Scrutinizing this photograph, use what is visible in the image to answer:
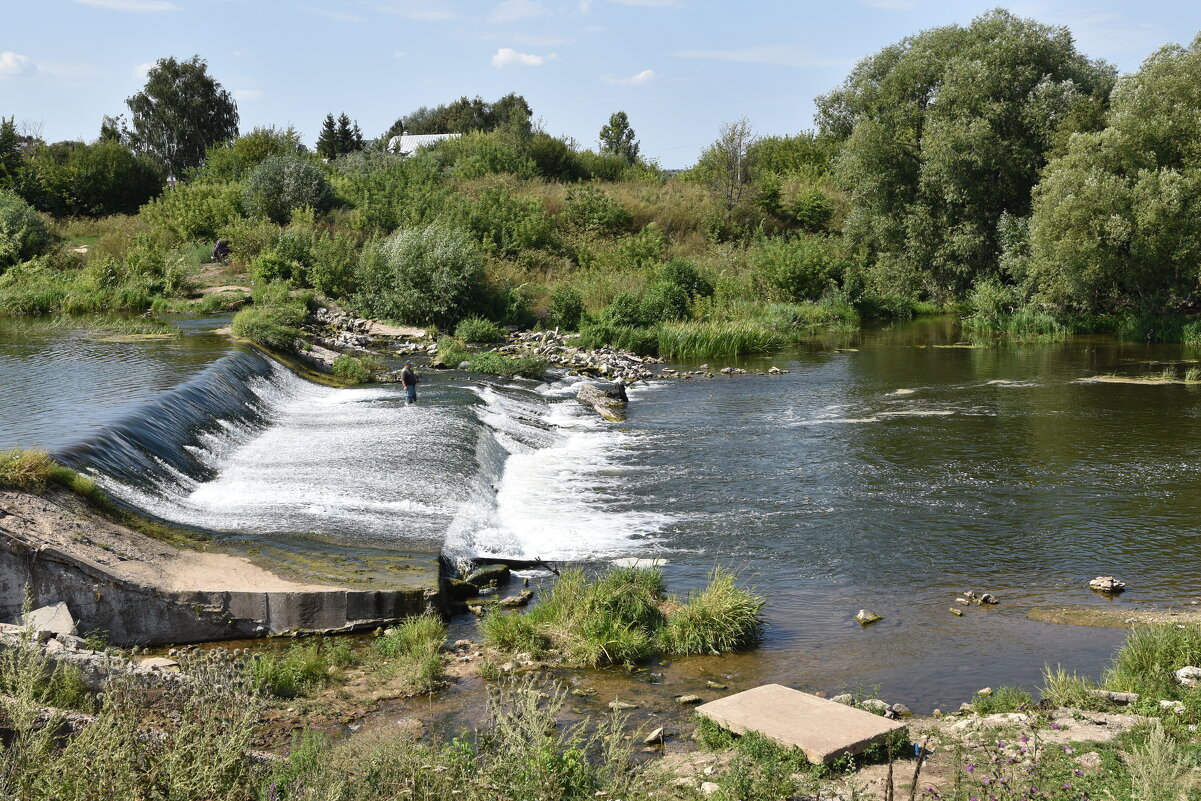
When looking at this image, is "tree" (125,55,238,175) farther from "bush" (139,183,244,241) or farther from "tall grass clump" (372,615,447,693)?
"tall grass clump" (372,615,447,693)

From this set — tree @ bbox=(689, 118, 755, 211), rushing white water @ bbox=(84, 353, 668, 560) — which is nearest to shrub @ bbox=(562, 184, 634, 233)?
tree @ bbox=(689, 118, 755, 211)

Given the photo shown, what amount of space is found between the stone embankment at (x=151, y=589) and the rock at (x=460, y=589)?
54cm

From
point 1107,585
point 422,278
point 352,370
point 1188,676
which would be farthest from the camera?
point 422,278

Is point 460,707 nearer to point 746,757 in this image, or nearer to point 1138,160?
point 746,757

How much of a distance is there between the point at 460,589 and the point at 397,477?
3.64 meters

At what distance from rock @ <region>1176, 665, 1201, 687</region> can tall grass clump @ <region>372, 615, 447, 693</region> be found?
628 cm

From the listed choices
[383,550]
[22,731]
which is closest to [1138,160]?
[383,550]

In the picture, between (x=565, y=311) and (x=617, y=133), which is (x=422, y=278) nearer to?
(x=565, y=311)

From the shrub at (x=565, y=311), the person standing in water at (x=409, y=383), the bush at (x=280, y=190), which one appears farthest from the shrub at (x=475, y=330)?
the bush at (x=280, y=190)

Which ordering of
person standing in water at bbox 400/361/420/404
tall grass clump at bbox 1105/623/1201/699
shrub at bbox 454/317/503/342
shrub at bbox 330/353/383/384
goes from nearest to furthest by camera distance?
tall grass clump at bbox 1105/623/1201/699, person standing in water at bbox 400/361/420/404, shrub at bbox 330/353/383/384, shrub at bbox 454/317/503/342

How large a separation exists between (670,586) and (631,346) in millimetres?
20024

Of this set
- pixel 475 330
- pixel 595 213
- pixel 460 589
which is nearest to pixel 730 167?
pixel 595 213

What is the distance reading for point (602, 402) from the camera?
22516 millimetres

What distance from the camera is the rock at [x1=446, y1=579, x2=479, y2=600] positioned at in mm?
11113
